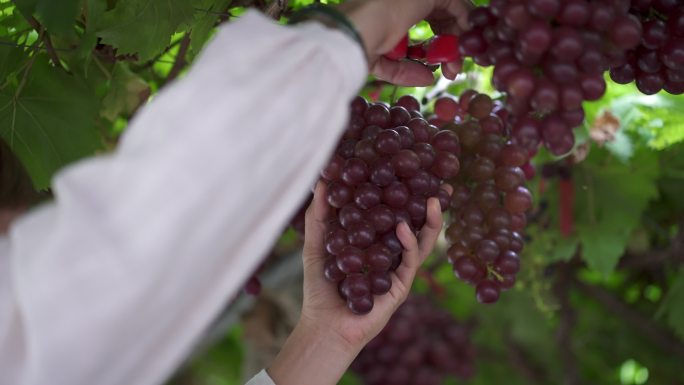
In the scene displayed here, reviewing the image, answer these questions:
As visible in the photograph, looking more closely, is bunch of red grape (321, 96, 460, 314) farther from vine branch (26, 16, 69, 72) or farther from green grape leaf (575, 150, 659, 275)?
green grape leaf (575, 150, 659, 275)

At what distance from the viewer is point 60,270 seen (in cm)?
64

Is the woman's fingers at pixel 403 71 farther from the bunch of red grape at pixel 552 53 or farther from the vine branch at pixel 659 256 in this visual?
the vine branch at pixel 659 256

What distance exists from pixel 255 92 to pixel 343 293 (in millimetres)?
394

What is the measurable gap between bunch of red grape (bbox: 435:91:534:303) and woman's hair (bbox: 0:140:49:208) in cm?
49

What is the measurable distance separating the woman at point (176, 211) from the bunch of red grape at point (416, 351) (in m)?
1.34

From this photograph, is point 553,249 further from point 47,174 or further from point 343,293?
point 47,174

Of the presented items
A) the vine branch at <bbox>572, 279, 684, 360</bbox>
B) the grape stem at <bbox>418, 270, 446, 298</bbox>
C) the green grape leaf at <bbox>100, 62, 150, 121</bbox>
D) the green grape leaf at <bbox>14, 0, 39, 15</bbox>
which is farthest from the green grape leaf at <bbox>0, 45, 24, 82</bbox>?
the vine branch at <bbox>572, 279, 684, 360</bbox>

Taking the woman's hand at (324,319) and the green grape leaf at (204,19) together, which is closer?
the woman's hand at (324,319)

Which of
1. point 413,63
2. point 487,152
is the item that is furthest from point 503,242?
point 413,63

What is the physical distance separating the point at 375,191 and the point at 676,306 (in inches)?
39.7

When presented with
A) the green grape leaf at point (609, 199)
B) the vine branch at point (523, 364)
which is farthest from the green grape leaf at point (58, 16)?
the vine branch at point (523, 364)

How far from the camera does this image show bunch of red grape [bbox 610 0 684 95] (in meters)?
0.83

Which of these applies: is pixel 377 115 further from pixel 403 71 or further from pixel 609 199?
pixel 609 199

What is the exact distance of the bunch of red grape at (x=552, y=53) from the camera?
72 cm
